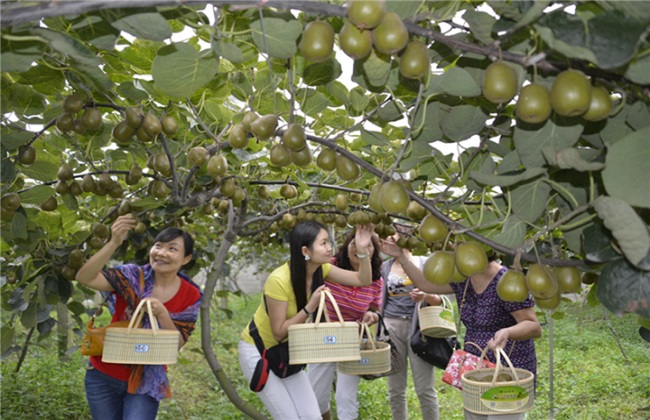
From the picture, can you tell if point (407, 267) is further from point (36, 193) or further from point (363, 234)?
point (36, 193)

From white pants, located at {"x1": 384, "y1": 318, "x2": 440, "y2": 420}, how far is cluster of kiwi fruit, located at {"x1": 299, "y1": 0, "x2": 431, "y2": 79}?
11.6ft

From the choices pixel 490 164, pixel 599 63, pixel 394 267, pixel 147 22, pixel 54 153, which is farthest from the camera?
pixel 394 267

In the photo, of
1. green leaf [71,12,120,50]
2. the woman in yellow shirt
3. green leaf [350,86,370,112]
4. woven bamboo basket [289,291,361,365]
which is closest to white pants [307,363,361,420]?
the woman in yellow shirt

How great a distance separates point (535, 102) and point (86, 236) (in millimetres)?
2709

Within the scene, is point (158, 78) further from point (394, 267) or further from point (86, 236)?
point (394, 267)

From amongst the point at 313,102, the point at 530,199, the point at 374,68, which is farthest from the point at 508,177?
the point at 313,102

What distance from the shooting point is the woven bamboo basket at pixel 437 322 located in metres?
3.91

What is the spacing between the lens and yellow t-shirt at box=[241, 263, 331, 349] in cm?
325

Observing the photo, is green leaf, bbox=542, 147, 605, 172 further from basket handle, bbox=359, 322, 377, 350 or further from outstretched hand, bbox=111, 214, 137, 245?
basket handle, bbox=359, 322, 377, 350

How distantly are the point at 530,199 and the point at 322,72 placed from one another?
1.85 feet

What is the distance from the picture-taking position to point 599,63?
2.73ft

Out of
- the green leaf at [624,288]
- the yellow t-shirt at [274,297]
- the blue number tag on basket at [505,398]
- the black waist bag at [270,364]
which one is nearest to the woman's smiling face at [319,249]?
the yellow t-shirt at [274,297]

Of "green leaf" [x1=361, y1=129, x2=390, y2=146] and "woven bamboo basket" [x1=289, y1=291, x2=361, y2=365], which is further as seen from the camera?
"woven bamboo basket" [x1=289, y1=291, x2=361, y2=365]

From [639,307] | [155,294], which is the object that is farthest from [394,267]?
[639,307]
